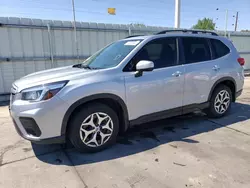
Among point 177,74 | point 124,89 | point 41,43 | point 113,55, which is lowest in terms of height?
point 124,89

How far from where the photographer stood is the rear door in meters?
3.81

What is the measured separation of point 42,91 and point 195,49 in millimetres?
2891

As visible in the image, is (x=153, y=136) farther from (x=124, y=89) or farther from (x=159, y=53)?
(x=159, y=53)

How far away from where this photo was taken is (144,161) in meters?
2.88

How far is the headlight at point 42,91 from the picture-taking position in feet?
8.82

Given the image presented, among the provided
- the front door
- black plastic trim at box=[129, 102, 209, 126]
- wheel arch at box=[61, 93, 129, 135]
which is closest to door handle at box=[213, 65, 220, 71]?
black plastic trim at box=[129, 102, 209, 126]

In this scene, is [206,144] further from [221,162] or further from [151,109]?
[151,109]

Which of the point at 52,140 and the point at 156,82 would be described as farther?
the point at 156,82

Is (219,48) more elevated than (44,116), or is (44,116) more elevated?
(219,48)

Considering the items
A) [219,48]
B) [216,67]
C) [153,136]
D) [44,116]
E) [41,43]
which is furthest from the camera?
[41,43]

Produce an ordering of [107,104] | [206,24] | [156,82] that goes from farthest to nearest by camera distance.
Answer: [206,24], [156,82], [107,104]

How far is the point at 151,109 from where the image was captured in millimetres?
3486

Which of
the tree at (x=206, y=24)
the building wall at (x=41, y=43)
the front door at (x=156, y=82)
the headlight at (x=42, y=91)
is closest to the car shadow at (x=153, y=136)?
the front door at (x=156, y=82)

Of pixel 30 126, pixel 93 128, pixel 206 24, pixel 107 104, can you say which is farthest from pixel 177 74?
pixel 206 24
